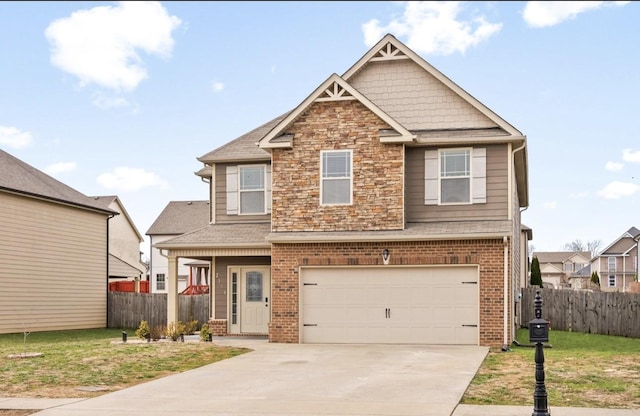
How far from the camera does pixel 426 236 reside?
20.5 meters

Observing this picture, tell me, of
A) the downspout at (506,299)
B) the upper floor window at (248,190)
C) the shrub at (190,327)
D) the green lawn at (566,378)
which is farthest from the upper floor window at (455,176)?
the shrub at (190,327)

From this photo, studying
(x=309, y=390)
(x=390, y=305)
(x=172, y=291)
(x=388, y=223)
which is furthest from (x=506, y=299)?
(x=172, y=291)

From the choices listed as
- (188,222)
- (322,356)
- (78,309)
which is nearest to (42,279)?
(78,309)

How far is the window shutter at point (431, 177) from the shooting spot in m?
21.8

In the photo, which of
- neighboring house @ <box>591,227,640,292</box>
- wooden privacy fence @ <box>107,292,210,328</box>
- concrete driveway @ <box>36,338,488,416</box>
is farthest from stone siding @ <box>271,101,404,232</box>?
neighboring house @ <box>591,227,640,292</box>

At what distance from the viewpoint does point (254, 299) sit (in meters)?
24.5

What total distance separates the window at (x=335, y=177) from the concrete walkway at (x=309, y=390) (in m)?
4.89

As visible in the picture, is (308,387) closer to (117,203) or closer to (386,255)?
(386,255)

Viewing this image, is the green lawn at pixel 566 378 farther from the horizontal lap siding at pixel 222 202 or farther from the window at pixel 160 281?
the window at pixel 160 281

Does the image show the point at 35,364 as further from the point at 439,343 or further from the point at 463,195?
the point at 463,195

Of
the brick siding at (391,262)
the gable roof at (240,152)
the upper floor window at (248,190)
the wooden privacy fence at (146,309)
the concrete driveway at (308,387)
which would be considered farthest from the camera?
the wooden privacy fence at (146,309)

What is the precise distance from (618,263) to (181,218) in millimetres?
50386

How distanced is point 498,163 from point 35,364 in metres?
12.7

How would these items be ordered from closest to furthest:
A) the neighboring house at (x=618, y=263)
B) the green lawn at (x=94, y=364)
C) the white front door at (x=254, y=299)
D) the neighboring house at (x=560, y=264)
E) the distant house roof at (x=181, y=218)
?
the green lawn at (x=94, y=364) → the white front door at (x=254, y=299) → the distant house roof at (x=181, y=218) → the neighboring house at (x=618, y=263) → the neighboring house at (x=560, y=264)
